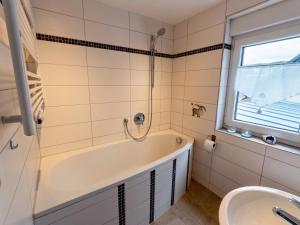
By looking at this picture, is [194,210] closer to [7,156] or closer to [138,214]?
[138,214]

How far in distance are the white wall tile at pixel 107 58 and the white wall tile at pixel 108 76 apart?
0.05m

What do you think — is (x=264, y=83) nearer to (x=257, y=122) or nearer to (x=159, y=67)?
(x=257, y=122)

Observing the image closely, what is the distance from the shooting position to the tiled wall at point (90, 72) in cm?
150

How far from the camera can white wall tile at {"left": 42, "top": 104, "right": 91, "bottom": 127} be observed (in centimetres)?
156

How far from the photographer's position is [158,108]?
7.78ft

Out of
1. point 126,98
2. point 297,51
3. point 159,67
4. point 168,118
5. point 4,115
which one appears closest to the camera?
point 4,115

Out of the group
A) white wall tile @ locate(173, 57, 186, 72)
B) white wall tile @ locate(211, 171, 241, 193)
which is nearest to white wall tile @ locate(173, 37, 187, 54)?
white wall tile @ locate(173, 57, 186, 72)

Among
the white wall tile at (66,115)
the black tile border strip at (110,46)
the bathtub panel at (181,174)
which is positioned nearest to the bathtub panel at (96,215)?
the bathtub panel at (181,174)

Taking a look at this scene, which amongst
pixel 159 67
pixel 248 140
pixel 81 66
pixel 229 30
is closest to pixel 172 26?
pixel 159 67

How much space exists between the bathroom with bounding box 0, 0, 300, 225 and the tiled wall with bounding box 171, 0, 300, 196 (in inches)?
0.5

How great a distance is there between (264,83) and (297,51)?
33cm

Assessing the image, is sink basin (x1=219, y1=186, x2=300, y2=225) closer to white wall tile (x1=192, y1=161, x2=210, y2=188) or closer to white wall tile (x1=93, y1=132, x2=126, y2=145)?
white wall tile (x1=192, y1=161, x2=210, y2=188)

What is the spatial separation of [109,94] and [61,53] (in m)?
0.64

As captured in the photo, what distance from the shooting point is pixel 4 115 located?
1.75 feet
